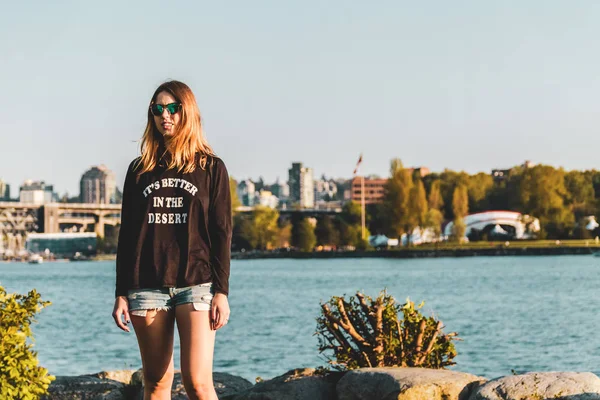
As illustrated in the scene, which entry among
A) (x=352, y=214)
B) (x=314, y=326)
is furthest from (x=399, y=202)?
(x=314, y=326)

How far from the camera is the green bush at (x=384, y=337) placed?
932cm

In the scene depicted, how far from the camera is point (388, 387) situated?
26.2ft

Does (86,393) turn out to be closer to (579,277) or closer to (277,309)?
(277,309)

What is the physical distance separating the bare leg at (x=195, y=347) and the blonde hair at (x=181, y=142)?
686 mm

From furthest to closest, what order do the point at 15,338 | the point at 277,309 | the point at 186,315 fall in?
1. the point at 277,309
2. the point at 15,338
3. the point at 186,315

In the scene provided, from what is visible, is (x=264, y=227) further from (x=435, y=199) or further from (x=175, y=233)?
(x=175, y=233)

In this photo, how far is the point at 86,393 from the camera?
30.4 ft

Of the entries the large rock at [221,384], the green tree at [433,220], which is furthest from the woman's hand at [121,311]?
the green tree at [433,220]

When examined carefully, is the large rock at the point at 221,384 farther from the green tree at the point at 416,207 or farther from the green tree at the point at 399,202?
the green tree at the point at 399,202

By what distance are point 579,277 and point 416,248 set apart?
5668 cm

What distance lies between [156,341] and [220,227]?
61 cm

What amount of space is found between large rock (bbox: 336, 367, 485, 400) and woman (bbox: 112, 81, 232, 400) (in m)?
2.93

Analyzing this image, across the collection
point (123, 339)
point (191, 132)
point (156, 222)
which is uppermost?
point (191, 132)

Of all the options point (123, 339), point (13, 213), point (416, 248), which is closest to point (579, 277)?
point (123, 339)
